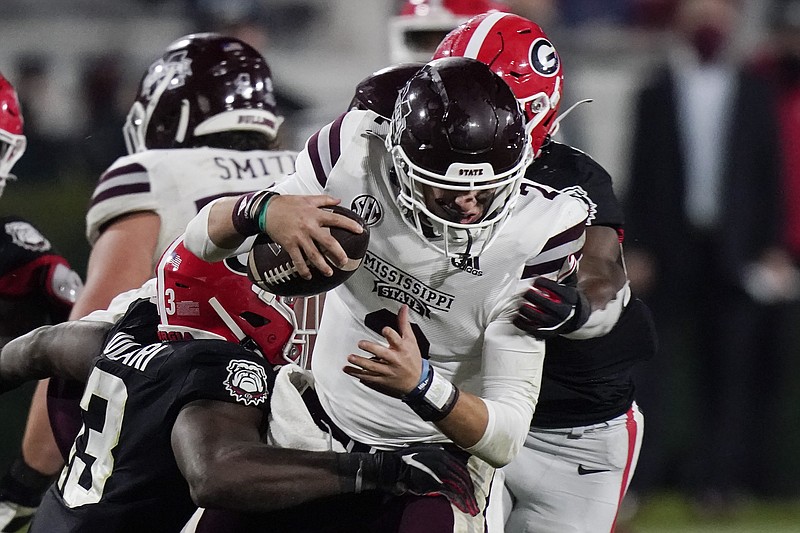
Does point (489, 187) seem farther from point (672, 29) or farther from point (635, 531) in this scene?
point (672, 29)

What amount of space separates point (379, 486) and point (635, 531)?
10.0ft

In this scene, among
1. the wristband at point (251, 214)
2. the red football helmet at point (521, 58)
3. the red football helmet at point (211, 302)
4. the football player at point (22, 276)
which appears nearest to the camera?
the wristband at point (251, 214)

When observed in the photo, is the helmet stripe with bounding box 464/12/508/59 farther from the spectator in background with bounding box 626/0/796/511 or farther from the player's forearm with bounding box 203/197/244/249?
the spectator in background with bounding box 626/0/796/511

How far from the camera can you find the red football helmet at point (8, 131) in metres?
3.73

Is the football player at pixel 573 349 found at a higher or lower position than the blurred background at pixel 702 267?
higher

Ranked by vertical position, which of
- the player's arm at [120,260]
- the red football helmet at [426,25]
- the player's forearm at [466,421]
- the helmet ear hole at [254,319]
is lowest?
the player's arm at [120,260]

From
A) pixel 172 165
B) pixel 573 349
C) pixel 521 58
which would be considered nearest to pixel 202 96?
pixel 172 165

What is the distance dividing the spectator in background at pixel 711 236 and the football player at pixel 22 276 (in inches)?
115

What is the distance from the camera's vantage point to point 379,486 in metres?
2.71

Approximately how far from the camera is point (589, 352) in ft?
10.6

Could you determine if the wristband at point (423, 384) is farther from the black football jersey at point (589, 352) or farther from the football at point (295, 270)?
the black football jersey at point (589, 352)

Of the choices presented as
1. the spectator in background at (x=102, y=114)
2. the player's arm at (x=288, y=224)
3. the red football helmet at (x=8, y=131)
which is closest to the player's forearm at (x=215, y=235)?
the player's arm at (x=288, y=224)

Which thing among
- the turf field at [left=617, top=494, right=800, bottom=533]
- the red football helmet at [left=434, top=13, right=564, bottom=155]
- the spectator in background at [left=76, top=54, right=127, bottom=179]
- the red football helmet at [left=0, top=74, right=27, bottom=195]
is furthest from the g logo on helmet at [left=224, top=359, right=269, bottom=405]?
the spectator in background at [left=76, top=54, right=127, bottom=179]

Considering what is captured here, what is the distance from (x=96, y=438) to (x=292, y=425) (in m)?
0.44
